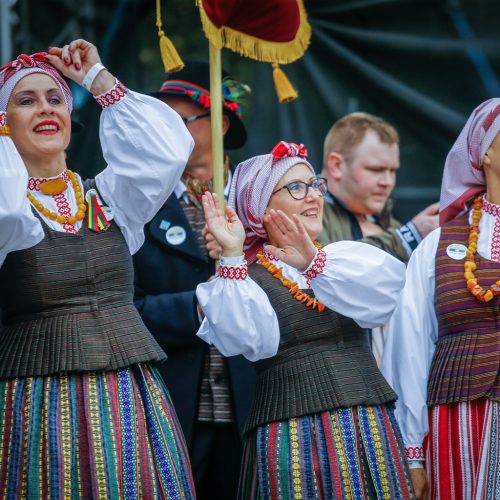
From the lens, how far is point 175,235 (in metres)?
3.90

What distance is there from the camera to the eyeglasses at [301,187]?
3.35 meters

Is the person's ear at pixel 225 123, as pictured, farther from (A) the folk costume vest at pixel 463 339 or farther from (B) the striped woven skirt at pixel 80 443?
(B) the striped woven skirt at pixel 80 443

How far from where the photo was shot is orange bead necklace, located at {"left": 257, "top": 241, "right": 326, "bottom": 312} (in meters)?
3.17

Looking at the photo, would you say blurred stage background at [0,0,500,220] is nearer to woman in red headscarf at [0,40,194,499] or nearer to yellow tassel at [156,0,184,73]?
yellow tassel at [156,0,184,73]

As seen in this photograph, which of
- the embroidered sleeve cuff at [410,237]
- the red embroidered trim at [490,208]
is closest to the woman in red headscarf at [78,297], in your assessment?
the red embroidered trim at [490,208]

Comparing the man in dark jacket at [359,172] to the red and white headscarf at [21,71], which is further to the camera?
the man in dark jacket at [359,172]

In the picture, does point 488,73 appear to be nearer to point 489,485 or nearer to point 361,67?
point 361,67

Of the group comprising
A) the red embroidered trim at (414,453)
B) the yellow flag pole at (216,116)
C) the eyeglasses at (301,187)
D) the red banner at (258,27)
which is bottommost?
the red embroidered trim at (414,453)

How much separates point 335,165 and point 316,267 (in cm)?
161

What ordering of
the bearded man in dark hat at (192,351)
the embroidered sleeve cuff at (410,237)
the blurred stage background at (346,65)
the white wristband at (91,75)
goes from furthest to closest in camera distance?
1. the blurred stage background at (346,65)
2. the embroidered sleeve cuff at (410,237)
3. the bearded man in dark hat at (192,351)
4. the white wristband at (91,75)

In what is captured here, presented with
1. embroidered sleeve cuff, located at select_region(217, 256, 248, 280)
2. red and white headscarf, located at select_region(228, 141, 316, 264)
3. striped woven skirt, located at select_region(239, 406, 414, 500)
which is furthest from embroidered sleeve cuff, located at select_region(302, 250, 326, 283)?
striped woven skirt, located at select_region(239, 406, 414, 500)

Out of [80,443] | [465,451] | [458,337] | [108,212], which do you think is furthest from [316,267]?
[80,443]

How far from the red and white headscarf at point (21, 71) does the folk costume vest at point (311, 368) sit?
1.02m

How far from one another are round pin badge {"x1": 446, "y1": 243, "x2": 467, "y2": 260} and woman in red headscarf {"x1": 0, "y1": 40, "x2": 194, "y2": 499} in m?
1.05
